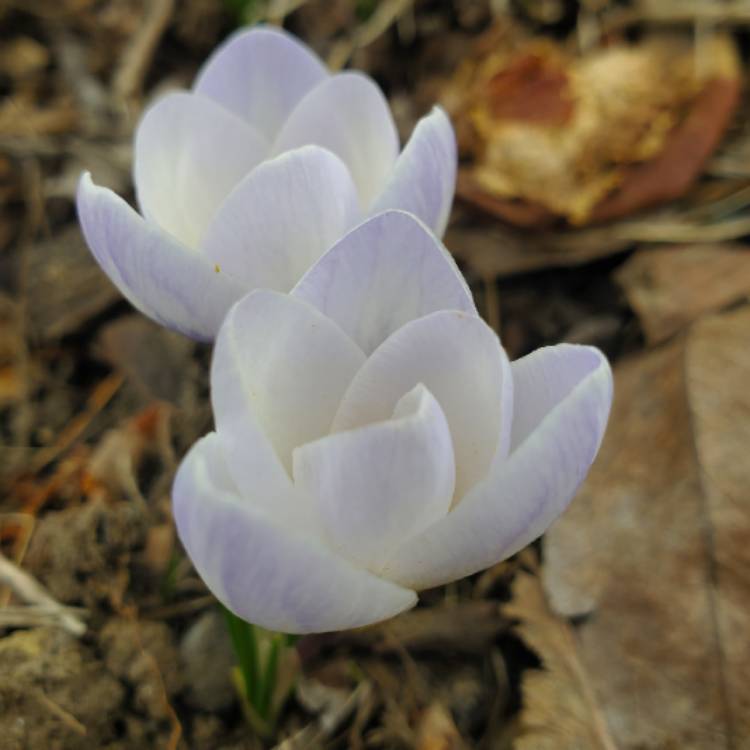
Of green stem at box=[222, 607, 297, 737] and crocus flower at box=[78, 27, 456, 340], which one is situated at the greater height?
crocus flower at box=[78, 27, 456, 340]

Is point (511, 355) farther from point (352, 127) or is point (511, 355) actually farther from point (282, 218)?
point (282, 218)

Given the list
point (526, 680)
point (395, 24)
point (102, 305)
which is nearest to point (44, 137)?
point (102, 305)

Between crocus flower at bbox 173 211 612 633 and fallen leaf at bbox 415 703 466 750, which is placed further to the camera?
fallen leaf at bbox 415 703 466 750

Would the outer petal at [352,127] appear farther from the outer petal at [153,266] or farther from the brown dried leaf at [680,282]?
the brown dried leaf at [680,282]

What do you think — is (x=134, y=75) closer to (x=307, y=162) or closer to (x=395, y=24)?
(x=395, y=24)

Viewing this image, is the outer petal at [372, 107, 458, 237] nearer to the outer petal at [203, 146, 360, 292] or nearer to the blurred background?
the outer petal at [203, 146, 360, 292]

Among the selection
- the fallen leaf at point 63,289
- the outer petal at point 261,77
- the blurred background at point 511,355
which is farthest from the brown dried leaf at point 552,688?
the fallen leaf at point 63,289

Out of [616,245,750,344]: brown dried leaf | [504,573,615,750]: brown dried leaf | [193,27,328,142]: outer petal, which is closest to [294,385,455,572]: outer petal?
[504,573,615,750]: brown dried leaf
